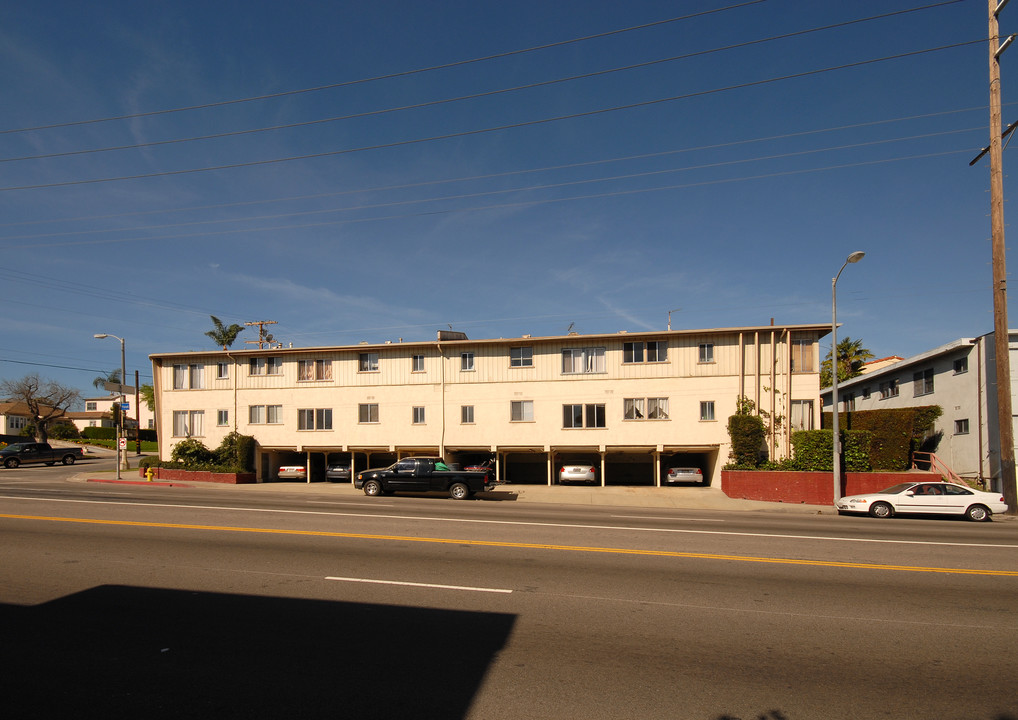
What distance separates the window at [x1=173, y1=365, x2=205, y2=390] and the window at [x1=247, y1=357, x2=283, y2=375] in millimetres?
3625

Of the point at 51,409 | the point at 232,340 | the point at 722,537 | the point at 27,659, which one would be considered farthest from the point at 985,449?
the point at 51,409

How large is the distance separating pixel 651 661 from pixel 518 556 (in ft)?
17.5

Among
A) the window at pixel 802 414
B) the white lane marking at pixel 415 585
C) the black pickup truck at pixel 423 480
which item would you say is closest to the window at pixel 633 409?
the window at pixel 802 414

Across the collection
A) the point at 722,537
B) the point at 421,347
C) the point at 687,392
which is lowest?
the point at 722,537

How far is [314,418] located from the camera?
36.4 m

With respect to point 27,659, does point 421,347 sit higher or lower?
higher

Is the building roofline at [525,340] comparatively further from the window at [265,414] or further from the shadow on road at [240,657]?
the shadow on road at [240,657]

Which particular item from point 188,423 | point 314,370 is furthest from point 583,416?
point 188,423

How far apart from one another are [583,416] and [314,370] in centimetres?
1667

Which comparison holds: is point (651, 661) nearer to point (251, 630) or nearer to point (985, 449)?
point (251, 630)

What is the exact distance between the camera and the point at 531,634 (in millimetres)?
6797

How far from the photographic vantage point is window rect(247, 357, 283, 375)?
1470 inches

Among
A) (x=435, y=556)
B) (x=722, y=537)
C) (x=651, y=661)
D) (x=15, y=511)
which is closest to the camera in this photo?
(x=651, y=661)

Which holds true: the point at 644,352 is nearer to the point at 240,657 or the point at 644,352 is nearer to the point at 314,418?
the point at 314,418
